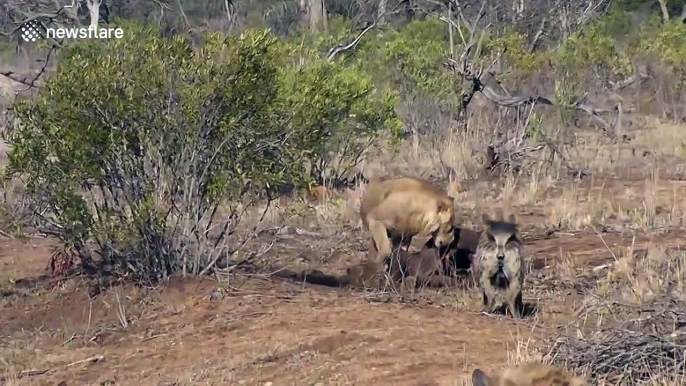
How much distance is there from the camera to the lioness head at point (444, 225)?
10.8 meters

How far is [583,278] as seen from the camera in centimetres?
1038

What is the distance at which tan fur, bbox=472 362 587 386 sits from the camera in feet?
19.0

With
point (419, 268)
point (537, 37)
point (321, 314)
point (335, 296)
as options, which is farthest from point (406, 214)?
point (537, 37)

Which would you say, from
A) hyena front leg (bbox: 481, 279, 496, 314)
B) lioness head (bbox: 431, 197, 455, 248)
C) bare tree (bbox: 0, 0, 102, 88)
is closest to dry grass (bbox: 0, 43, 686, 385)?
hyena front leg (bbox: 481, 279, 496, 314)

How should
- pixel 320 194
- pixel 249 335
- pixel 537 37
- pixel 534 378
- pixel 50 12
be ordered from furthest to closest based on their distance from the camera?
pixel 50 12, pixel 537 37, pixel 320 194, pixel 249 335, pixel 534 378

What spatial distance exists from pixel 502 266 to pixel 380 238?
2427 mm

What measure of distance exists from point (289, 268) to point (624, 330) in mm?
5508

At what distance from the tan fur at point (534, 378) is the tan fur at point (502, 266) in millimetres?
2771

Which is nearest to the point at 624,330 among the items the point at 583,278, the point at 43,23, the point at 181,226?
the point at 583,278

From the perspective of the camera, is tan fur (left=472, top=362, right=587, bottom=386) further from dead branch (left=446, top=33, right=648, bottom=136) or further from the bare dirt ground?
dead branch (left=446, top=33, right=648, bottom=136)

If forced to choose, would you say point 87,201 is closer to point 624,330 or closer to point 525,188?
point 624,330

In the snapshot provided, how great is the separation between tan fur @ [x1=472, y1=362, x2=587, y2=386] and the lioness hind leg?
4.95m

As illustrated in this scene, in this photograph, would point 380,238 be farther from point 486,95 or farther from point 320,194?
point 486,95

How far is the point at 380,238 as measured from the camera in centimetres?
1105
